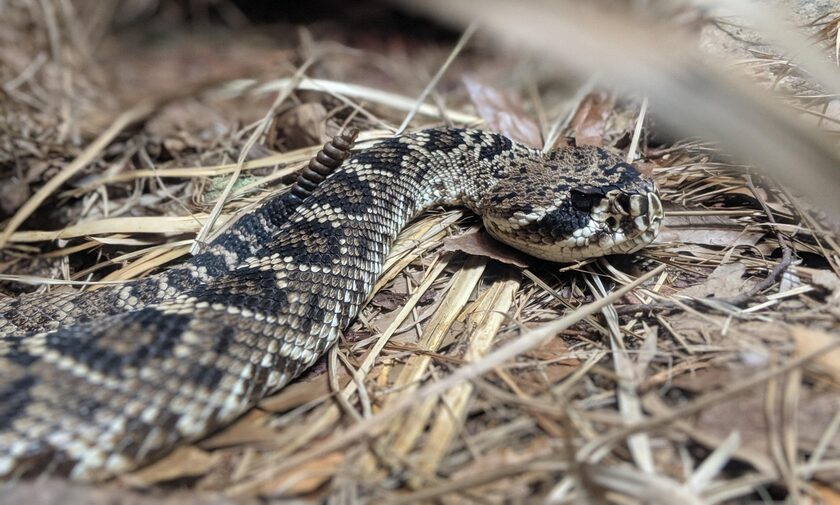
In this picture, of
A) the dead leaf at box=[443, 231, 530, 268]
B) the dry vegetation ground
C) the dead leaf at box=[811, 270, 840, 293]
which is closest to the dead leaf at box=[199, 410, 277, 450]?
the dry vegetation ground

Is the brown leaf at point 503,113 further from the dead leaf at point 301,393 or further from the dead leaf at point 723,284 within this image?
the dead leaf at point 301,393

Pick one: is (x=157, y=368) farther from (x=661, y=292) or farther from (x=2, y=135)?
(x=2, y=135)

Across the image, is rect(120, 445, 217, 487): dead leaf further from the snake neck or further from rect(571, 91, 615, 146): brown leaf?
rect(571, 91, 615, 146): brown leaf

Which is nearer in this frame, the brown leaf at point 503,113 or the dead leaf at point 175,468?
the dead leaf at point 175,468

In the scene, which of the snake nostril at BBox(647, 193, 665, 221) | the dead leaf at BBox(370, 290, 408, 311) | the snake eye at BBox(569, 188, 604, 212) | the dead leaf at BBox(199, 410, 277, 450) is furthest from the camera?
the dead leaf at BBox(370, 290, 408, 311)

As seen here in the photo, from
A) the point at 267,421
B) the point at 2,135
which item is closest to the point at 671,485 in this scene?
the point at 267,421

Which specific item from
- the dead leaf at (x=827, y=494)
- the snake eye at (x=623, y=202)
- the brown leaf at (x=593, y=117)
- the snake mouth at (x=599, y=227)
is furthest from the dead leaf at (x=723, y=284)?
the brown leaf at (x=593, y=117)

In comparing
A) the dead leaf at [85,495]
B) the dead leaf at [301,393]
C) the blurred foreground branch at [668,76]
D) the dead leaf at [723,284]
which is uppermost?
the blurred foreground branch at [668,76]
